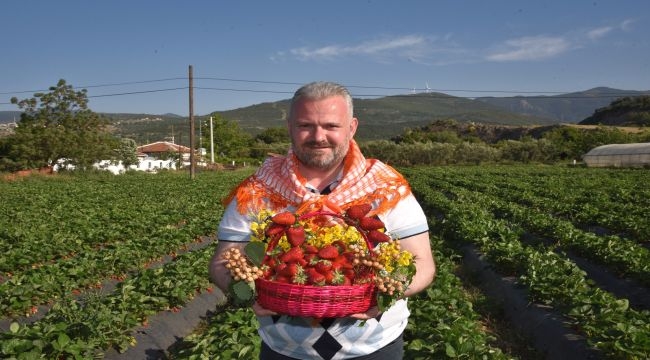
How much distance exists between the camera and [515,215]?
15.0m

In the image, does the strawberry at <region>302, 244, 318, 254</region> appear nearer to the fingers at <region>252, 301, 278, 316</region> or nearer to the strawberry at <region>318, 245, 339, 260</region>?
the strawberry at <region>318, 245, 339, 260</region>

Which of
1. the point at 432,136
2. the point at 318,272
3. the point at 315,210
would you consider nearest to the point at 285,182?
the point at 315,210

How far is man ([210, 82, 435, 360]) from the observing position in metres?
2.47

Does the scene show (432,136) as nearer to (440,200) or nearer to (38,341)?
(440,200)

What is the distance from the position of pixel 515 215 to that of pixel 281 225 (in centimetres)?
1374

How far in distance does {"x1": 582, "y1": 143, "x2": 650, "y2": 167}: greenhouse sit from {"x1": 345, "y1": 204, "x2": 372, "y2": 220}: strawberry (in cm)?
4956

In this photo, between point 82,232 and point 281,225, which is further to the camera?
point 82,232

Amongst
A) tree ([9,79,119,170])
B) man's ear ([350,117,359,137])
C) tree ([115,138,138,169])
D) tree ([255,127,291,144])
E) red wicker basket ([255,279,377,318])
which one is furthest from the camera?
tree ([255,127,291,144])

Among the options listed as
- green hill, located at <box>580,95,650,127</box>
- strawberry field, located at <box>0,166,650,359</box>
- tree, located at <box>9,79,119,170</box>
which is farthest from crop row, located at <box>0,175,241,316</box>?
green hill, located at <box>580,95,650,127</box>

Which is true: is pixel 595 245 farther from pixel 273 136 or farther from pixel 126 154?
pixel 273 136

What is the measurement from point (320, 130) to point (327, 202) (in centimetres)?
33

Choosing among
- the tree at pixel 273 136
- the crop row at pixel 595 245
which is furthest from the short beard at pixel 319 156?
the tree at pixel 273 136

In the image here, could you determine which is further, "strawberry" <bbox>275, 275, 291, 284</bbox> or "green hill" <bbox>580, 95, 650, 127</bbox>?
"green hill" <bbox>580, 95, 650, 127</bbox>

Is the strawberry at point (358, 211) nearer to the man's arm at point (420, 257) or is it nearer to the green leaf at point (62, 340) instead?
the man's arm at point (420, 257)
